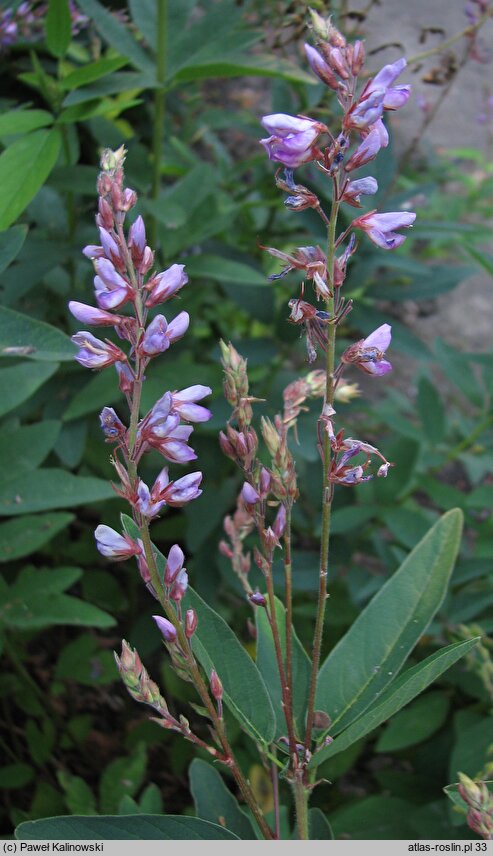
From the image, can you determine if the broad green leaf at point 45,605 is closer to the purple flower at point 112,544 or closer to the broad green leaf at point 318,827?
the broad green leaf at point 318,827

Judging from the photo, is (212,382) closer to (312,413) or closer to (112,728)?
(312,413)

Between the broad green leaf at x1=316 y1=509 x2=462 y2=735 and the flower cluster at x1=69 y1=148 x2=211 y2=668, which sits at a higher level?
the flower cluster at x1=69 y1=148 x2=211 y2=668

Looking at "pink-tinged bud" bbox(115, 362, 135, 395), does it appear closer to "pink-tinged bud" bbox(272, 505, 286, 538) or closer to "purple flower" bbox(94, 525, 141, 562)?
"purple flower" bbox(94, 525, 141, 562)

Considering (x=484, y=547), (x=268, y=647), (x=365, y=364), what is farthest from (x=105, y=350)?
(x=484, y=547)

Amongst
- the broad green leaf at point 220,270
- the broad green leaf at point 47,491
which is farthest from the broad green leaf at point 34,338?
the broad green leaf at point 220,270

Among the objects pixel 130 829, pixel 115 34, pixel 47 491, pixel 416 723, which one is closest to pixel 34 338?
pixel 47 491

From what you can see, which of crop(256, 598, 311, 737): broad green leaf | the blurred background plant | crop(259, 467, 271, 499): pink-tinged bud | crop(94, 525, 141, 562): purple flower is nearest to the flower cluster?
crop(94, 525, 141, 562): purple flower

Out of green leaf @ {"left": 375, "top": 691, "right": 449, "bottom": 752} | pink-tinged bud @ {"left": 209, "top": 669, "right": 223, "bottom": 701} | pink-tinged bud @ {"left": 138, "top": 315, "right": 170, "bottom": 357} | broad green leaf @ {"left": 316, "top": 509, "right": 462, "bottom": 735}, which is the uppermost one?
pink-tinged bud @ {"left": 138, "top": 315, "right": 170, "bottom": 357}

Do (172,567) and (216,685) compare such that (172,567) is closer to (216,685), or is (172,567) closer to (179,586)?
(179,586)
